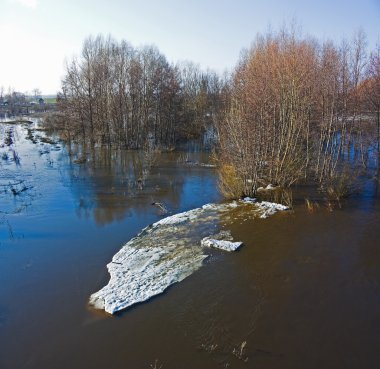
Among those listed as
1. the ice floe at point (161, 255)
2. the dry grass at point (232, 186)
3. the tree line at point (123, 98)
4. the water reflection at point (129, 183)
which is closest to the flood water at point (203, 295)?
the water reflection at point (129, 183)

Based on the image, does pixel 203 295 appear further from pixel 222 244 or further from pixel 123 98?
pixel 123 98

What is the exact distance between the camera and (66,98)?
1455 inches

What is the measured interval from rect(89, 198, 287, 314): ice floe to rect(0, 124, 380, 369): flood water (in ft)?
0.97

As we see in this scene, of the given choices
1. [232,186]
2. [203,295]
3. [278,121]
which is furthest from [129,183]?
[203,295]

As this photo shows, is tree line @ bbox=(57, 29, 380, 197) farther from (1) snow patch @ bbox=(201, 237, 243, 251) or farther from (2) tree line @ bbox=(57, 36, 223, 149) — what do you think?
(1) snow patch @ bbox=(201, 237, 243, 251)

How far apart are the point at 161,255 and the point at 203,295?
235 cm

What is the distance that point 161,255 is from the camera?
10.5 metres

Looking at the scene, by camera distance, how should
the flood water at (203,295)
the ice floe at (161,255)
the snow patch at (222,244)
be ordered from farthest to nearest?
1. the snow patch at (222,244)
2. the ice floe at (161,255)
3. the flood water at (203,295)

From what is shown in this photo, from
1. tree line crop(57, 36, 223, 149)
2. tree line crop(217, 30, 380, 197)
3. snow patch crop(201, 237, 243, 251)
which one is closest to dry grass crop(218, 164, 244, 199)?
tree line crop(217, 30, 380, 197)

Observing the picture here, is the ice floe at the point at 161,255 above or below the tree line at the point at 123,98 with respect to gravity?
below

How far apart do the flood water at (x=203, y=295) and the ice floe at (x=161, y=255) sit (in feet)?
0.97

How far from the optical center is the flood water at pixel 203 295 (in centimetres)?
674

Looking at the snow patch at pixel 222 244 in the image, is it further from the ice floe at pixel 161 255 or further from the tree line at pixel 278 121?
the tree line at pixel 278 121

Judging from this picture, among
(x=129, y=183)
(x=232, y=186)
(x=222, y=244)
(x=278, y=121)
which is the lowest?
(x=222, y=244)
